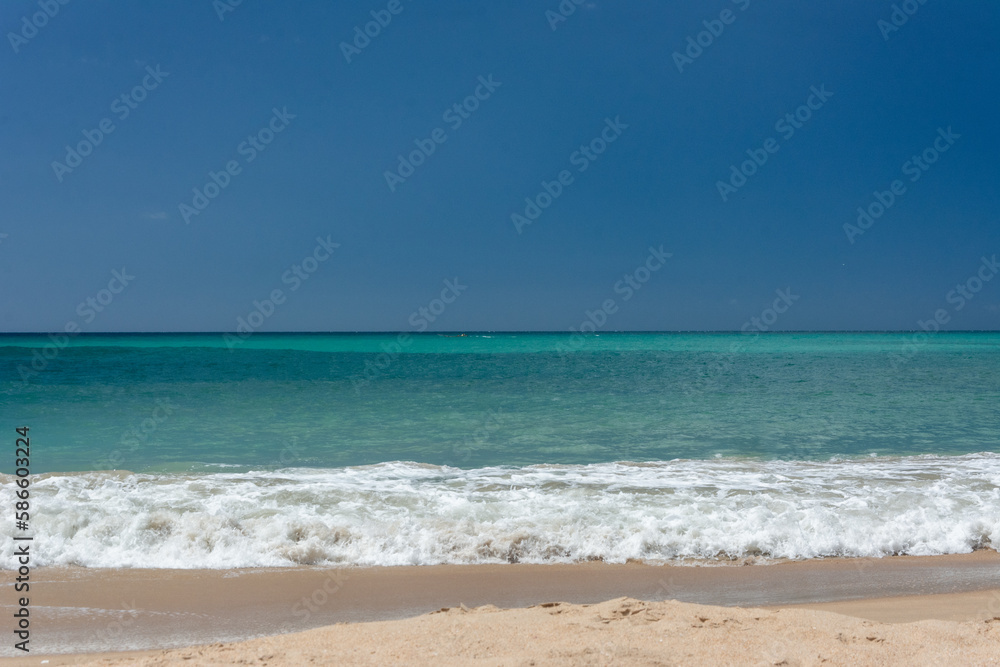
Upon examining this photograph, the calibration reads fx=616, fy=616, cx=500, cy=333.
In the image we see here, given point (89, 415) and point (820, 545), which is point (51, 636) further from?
point (89, 415)

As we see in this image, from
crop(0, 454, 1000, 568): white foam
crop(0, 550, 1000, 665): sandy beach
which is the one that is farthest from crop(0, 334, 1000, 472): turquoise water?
crop(0, 550, 1000, 665): sandy beach

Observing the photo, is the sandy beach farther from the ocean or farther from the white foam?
the ocean

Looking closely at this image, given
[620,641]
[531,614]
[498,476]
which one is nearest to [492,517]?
[498,476]

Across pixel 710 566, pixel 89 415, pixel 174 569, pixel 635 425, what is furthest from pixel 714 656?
pixel 89 415

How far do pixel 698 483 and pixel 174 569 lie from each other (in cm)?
674

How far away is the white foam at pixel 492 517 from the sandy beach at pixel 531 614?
29 cm

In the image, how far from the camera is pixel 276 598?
5.31 meters

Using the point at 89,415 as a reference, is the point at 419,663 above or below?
above

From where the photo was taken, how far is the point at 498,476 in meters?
9.52

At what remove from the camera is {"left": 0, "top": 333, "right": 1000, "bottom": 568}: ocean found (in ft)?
21.0

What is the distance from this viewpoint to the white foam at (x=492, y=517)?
20.6ft

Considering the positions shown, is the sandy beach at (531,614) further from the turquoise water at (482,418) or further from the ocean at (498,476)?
the turquoise water at (482,418)

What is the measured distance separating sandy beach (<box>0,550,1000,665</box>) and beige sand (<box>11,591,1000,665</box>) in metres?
0.01

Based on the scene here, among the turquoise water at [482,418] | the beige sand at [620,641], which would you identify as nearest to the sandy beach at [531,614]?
the beige sand at [620,641]
